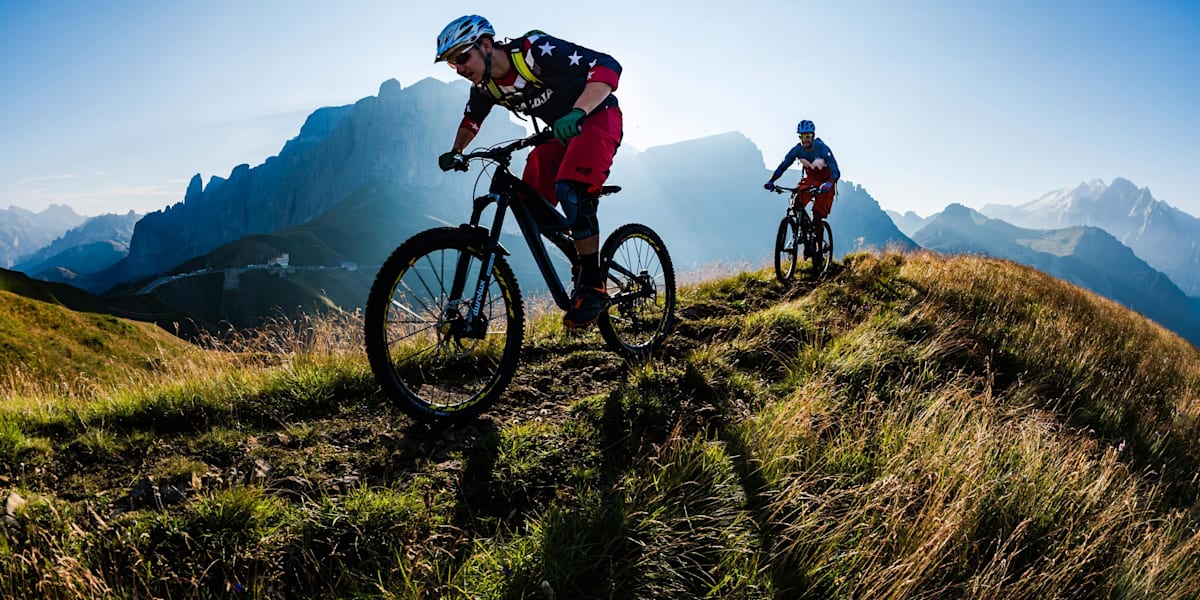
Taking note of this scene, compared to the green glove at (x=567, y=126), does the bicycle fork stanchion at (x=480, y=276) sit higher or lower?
lower

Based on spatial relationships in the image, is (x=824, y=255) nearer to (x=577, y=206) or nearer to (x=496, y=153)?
(x=577, y=206)

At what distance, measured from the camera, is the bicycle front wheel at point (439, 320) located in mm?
3707

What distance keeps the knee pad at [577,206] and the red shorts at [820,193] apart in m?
9.09

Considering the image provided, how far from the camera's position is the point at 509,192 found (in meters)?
4.57

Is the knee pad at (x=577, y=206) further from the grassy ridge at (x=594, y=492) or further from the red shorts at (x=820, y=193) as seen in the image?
the red shorts at (x=820, y=193)

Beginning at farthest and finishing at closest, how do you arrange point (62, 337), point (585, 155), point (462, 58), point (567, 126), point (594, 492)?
point (62, 337) < point (585, 155) < point (462, 58) < point (567, 126) < point (594, 492)

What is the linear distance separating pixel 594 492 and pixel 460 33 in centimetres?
385

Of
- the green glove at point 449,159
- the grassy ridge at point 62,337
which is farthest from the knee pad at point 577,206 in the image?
the grassy ridge at point 62,337

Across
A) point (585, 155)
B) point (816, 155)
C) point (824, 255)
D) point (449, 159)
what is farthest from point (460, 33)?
point (824, 255)

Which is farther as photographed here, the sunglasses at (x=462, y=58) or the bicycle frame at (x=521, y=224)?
the sunglasses at (x=462, y=58)

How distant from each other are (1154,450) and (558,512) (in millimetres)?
6736

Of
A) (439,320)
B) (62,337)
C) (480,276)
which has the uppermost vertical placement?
(480,276)

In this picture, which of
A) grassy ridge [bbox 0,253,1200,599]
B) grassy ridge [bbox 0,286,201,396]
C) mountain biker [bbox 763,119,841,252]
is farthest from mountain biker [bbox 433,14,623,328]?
grassy ridge [bbox 0,286,201,396]

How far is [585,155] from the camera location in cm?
502
